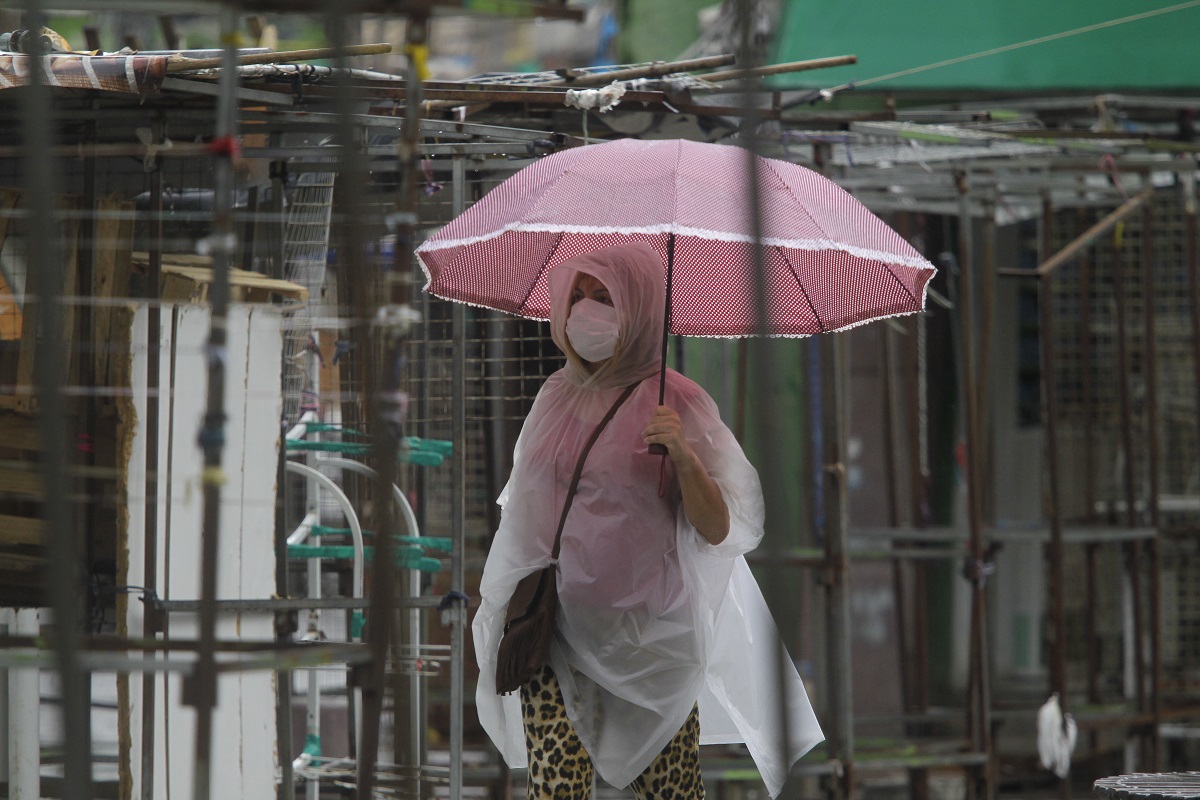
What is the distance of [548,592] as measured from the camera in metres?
3.42

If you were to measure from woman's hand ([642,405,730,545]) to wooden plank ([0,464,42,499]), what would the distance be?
69.4 inches

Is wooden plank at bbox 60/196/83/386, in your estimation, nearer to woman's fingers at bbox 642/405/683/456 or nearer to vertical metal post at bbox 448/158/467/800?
vertical metal post at bbox 448/158/467/800

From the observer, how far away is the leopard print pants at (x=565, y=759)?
3.40 metres

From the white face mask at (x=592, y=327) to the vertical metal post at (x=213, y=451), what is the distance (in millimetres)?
1583

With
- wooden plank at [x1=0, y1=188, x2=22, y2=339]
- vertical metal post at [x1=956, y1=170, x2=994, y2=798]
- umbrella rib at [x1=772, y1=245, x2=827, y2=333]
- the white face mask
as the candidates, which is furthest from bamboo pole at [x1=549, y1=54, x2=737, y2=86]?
vertical metal post at [x1=956, y1=170, x2=994, y2=798]

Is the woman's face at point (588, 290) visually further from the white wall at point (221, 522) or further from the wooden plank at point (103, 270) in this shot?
the wooden plank at point (103, 270)

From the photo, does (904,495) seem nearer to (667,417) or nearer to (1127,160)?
(1127,160)

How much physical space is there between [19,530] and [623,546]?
1.72m

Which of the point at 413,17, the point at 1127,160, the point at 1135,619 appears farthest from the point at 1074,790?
the point at 413,17

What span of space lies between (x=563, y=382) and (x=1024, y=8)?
14.4 ft

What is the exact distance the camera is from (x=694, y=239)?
4258 millimetres

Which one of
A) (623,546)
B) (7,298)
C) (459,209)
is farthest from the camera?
(459,209)

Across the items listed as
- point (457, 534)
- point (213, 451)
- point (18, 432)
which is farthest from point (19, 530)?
point (213, 451)

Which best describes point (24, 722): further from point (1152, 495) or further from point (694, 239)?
point (1152, 495)
